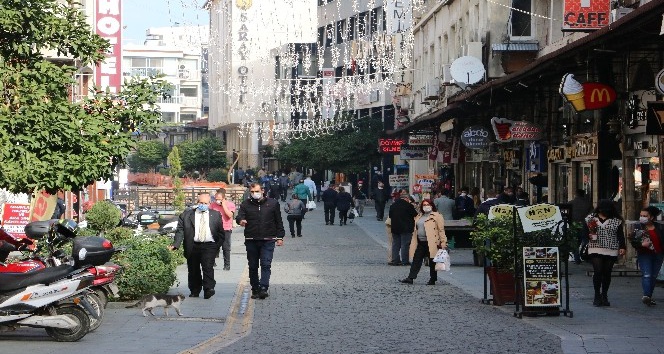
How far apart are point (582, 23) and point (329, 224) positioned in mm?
24531

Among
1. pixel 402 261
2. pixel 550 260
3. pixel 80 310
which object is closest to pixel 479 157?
pixel 402 261

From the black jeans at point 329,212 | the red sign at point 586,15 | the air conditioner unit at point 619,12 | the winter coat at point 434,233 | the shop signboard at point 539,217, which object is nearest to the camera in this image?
the shop signboard at point 539,217

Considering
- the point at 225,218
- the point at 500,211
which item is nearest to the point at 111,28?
the point at 225,218

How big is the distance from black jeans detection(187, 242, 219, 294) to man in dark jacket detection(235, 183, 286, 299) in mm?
706

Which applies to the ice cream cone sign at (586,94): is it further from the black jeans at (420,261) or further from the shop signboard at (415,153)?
the shop signboard at (415,153)

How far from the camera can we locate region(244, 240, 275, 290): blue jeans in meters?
20.1

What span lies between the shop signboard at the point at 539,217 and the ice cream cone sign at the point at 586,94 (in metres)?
7.05

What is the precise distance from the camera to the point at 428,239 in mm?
23156

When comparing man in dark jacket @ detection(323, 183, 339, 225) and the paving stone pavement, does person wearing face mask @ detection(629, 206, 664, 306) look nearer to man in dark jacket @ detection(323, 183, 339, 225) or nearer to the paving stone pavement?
the paving stone pavement

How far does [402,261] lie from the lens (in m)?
28.5

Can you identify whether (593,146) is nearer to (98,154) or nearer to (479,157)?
(98,154)

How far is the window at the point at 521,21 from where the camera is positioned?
3647 cm

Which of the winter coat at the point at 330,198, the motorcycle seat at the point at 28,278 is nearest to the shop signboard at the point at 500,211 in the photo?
the motorcycle seat at the point at 28,278

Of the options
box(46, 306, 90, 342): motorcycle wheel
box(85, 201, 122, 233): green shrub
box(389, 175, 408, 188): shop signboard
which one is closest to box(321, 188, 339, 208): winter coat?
box(389, 175, 408, 188): shop signboard
